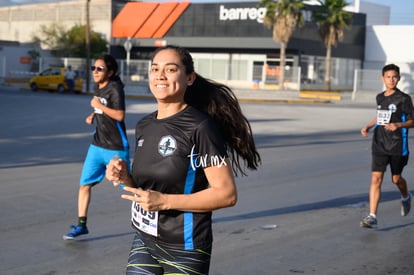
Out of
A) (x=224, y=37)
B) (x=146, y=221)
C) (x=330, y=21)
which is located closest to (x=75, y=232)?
(x=146, y=221)

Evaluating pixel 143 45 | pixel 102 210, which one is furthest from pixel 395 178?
pixel 143 45

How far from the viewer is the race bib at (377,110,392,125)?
24.9 ft

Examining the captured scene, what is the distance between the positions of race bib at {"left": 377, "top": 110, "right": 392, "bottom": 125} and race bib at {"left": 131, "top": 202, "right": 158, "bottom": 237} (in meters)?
4.81

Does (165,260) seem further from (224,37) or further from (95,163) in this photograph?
(224,37)

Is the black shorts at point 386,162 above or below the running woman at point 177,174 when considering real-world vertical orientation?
below

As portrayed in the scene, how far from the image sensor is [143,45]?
58.0m

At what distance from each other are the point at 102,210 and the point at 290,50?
46.5m

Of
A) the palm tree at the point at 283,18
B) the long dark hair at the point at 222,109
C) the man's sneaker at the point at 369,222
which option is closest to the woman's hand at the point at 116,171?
the long dark hair at the point at 222,109

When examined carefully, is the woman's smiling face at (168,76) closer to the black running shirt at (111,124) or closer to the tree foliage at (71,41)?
the black running shirt at (111,124)

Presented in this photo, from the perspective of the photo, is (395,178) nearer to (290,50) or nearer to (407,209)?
(407,209)

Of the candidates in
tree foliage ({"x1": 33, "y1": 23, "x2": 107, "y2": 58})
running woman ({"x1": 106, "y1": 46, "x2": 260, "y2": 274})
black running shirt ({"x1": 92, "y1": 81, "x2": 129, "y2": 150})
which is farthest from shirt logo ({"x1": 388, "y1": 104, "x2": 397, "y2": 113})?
tree foliage ({"x1": 33, "y1": 23, "x2": 107, "y2": 58})

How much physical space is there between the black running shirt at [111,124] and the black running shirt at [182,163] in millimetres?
3332

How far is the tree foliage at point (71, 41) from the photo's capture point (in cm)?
5716

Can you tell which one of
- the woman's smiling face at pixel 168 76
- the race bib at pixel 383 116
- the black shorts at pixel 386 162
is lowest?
the black shorts at pixel 386 162
